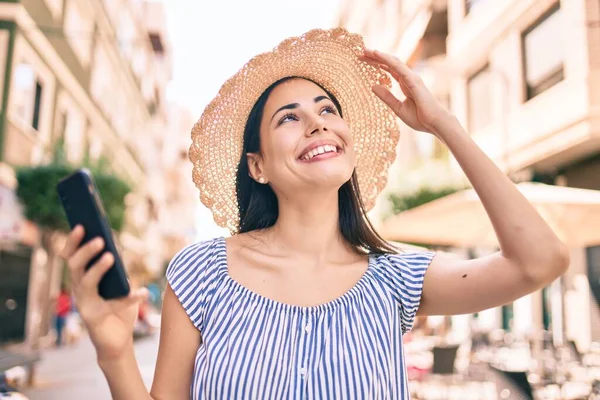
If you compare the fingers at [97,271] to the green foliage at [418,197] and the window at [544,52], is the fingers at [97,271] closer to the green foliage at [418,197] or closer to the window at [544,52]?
the window at [544,52]

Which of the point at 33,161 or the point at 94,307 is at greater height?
the point at 33,161

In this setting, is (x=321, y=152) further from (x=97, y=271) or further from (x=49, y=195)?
(x=49, y=195)

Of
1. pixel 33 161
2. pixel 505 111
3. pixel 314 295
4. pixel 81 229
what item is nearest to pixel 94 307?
pixel 81 229

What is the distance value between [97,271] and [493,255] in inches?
41.9

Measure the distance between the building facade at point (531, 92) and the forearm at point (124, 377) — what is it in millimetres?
6797

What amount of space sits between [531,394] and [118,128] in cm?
2327

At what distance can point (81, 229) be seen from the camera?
3.48 ft

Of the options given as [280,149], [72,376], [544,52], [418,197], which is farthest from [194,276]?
[418,197]

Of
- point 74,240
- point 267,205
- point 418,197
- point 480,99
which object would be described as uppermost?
point 480,99

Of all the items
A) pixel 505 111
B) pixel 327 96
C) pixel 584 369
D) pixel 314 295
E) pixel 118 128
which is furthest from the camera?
pixel 118 128

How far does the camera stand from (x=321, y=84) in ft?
7.20

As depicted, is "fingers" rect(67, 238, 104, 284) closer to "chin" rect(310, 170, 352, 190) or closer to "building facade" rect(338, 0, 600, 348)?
"chin" rect(310, 170, 352, 190)

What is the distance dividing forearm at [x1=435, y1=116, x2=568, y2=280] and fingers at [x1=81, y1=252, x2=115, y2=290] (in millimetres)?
987

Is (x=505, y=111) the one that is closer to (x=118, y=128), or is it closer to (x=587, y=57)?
(x=587, y=57)
